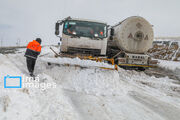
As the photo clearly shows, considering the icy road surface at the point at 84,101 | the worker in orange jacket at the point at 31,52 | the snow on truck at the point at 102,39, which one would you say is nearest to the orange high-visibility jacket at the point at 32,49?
the worker in orange jacket at the point at 31,52

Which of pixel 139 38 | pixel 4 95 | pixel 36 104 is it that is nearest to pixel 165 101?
pixel 36 104

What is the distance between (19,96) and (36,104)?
345 millimetres

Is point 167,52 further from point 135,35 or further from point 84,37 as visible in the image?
point 84,37

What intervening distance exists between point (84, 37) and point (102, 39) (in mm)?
891

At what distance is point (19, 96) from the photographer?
2.44m

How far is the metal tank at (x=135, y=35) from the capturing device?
7.44 metres

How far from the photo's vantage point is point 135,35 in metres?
7.45

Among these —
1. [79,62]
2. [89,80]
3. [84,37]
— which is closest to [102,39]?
[84,37]

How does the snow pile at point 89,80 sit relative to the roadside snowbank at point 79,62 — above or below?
below

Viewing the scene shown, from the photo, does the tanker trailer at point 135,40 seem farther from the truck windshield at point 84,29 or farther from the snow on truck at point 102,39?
the truck windshield at point 84,29

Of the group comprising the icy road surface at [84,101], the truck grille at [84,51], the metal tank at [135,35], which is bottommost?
the icy road surface at [84,101]

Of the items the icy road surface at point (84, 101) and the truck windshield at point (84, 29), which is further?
Answer: the truck windshield at point (84, 29)

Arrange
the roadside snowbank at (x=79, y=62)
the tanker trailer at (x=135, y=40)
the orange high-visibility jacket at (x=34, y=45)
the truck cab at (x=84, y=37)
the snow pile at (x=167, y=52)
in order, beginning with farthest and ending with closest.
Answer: the snow pile at (x=167, y=52) → the tanker trailer at (x=135, y=40) → the truck cab at (x=84, y=37) → the orange high-visibility jacket at (x=34, y=45) → the roadside snowbank at (x=79, y=62)

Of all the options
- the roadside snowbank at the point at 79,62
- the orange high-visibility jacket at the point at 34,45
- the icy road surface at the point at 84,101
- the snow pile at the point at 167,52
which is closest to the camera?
the icy road surface at the point at 84,101
